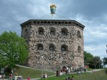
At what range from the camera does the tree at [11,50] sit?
43.8 m

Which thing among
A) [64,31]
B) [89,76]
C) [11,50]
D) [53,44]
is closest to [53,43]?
[53,44]

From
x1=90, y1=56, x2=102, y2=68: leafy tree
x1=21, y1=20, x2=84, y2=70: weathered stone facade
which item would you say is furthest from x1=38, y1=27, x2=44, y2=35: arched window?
x1=90, y1=56, x2=102, y2=68: leafy tree

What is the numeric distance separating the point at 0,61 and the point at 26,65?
823 cm

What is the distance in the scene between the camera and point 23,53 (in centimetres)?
4434

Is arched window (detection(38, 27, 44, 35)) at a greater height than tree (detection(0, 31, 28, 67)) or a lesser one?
greater

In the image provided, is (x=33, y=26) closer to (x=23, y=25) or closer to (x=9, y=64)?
(x=23, y=25)

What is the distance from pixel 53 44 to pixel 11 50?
364 inches

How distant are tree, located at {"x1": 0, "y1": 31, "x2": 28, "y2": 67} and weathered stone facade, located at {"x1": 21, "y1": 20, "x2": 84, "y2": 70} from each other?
523 centimetres

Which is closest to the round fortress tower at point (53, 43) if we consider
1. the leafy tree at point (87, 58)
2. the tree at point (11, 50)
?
the tree at point (11, 50)

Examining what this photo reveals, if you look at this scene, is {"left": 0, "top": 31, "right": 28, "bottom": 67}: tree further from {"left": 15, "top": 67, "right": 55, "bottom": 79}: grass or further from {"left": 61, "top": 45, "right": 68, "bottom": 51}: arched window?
{"left": 61, "top": 45, "right": 68, "bottom": 51}: arched window

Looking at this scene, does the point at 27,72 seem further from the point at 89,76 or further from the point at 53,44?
the point at 89,76

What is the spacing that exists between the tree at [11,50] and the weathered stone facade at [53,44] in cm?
523

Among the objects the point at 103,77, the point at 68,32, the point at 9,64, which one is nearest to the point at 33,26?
the point at 68,32

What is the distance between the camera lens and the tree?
1726 inches
